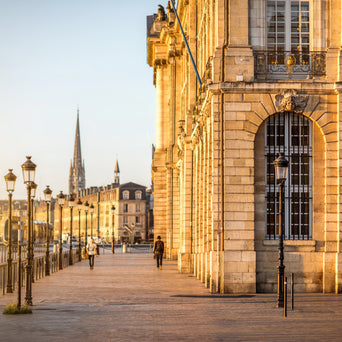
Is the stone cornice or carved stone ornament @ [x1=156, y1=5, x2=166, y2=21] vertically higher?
Result: carved stone ornament @ [x1=156, y1=5, x2=166, y2=21]

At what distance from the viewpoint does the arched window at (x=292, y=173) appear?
25875 mm

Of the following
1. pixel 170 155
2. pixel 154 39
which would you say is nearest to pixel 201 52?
pixel 170 155

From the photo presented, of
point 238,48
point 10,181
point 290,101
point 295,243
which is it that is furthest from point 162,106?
point 295,243

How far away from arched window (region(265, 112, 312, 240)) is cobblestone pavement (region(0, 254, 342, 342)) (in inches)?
103

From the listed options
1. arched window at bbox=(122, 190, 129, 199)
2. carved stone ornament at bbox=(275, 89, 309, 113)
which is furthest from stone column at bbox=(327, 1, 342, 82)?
arched window at bbox=(122, 190, 129, 199)

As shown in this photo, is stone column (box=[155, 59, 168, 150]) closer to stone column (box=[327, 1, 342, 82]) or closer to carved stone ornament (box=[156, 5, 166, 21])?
carved stone ornament (box=[156, 5, 166, 21])

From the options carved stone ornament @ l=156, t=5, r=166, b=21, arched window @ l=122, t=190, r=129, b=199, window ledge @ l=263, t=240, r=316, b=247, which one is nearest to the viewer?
window ledge @ l=263, t=240, r=316, b=247

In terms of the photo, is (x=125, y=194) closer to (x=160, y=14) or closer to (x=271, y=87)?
(x=160, y=14)

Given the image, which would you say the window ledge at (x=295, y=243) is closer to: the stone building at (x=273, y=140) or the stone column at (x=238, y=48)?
the stone building at (x=273, y=140)

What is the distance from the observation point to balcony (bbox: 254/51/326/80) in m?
25.9

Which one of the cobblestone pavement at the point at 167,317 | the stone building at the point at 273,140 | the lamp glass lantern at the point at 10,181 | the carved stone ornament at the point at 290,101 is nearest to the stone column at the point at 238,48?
the stone building at the point at 273,140

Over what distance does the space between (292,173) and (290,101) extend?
241 centimetres

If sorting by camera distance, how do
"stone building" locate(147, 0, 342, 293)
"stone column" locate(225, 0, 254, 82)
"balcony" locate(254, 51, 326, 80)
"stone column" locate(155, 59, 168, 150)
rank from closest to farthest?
1. "stone building" locate(147, 0, 342, 293)
2. "stone column" locate(225, 0, 254, 82)
3. "balcony" locate(254, 51, 326, 80)
4. "stone column" locate(155, 59, 168, 150)

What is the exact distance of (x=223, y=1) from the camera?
25781 mm
